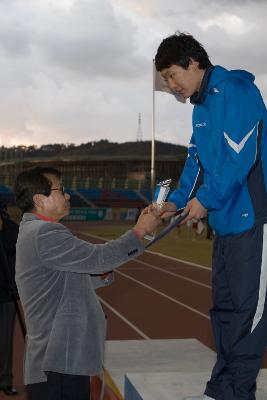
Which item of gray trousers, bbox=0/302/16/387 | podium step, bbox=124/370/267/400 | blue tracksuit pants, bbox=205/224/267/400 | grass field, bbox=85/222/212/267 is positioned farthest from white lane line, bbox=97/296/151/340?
grass field, bbox=85/222/212/267

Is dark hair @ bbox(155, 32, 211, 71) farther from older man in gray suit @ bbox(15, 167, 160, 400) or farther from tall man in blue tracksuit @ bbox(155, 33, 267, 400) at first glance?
older man in gray suit @ bbox(15, 167, 160, 400)

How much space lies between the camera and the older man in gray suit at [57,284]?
2918 mm

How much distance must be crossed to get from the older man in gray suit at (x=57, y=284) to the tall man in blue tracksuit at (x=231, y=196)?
0.37 metres

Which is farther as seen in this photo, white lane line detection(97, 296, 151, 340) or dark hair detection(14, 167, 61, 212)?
white lane line detection(97, 296, 151, 340)

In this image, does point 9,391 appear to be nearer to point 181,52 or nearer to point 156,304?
point 181,52

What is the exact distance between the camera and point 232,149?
2.81 metres

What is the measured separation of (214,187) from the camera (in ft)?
9.27

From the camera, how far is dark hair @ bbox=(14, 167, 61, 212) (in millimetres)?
3051

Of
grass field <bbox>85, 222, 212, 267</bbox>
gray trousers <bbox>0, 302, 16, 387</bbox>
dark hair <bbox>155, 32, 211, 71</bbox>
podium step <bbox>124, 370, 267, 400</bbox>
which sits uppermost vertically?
dark hair <bbox>155, 32, 211, 71</bbox>

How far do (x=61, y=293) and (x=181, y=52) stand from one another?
4.02ft

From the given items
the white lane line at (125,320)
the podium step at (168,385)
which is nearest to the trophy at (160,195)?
the podium step at (168,385)

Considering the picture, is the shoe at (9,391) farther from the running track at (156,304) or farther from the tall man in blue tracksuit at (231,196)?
the tall man in blue tracksuit at (231,196)

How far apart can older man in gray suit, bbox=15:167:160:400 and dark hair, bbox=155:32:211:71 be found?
705mm

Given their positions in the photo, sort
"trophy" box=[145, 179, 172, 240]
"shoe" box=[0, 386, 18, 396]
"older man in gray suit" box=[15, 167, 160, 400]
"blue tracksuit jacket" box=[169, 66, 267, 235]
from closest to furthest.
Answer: "blue tracksuit jacket" box=[169, 66, 267, 235], "older man in gray suit" box=[15, 167, 160, 400], "trophy" box=[145, 179, 172, 240], "shoe" box=[0, 386, 18, 396]
